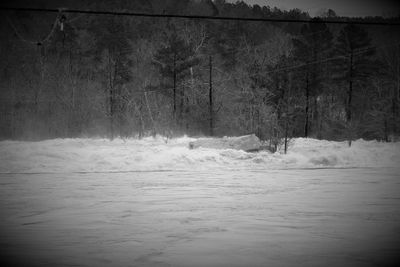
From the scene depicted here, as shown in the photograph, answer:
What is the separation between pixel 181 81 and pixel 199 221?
33.1 m

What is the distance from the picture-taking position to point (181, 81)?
39969 millimetres

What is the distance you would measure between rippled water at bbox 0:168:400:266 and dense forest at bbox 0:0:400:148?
1809 centimetres

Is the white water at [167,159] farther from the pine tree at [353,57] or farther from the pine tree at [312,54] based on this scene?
the pine tree at [353,57]

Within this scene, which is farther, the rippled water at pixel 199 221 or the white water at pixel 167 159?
the white water at pixel 167 159

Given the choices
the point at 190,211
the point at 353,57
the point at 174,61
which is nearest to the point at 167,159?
the point at 190,211

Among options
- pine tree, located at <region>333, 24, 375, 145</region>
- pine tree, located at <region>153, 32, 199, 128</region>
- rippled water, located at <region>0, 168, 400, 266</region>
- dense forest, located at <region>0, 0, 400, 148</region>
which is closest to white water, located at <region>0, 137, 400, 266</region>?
rippled water, located at <region>0, 168, 400, 266</region>

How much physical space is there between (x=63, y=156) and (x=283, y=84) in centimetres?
1617

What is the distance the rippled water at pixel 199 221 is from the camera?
5566mm

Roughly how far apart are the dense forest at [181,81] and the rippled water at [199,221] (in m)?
18.1

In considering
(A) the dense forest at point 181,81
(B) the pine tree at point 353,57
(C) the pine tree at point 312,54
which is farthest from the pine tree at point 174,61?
(B) the pine tree at point 353,57

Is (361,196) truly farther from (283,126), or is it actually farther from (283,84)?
(283,84)

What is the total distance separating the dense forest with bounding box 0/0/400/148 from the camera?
3534 centimetres

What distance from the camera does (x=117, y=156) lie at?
16875 millimetres

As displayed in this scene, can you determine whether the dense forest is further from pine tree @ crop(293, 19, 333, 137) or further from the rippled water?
the rippled water
